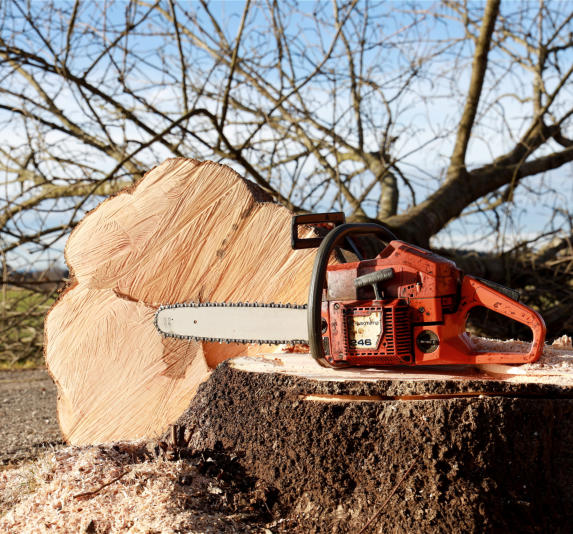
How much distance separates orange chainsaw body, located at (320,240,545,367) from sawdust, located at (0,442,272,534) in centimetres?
55

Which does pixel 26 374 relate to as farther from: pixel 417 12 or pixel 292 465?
pixel 417 12

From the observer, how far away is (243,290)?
8.64 ft

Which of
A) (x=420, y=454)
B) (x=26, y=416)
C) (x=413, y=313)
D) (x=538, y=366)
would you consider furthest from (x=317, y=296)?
(x=26, y=416)

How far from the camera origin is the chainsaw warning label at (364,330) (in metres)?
1.92

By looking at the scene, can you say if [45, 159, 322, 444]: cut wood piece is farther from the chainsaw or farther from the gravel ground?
the chainsaw

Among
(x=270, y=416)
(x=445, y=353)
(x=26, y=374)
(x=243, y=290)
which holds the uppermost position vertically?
(x=243, y=290)

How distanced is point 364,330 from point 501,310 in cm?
43

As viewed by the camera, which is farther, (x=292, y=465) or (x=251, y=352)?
(x=251, y=352)

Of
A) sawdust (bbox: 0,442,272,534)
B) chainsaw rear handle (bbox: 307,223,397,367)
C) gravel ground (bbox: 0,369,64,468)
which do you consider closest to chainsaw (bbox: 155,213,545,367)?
chainsaw rear handle (bbox: 307,223,397,367)

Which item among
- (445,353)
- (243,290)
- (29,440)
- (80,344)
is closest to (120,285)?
(80,344)

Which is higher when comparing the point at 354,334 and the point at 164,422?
the point at 354,334

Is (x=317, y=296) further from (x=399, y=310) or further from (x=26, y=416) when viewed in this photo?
(x=26, y=416)

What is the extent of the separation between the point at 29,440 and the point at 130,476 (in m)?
1.70

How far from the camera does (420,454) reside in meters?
1.74
